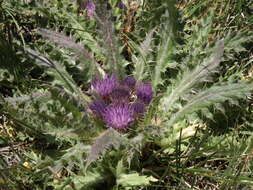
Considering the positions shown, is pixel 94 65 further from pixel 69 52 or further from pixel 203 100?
pixel 203 100

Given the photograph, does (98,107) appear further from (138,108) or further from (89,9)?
(89,9)

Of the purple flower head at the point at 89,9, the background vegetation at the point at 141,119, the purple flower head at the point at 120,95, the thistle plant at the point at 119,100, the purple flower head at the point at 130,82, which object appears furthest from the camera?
the purple flower head at the point at 89,9

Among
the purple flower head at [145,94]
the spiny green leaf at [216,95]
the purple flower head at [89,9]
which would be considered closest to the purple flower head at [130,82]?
the purple flower head at [145,94]

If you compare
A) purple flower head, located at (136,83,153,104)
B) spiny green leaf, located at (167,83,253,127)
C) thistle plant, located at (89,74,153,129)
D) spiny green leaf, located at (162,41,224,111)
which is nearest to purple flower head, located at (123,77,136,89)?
thistle plant, located at (89,74,153,129)

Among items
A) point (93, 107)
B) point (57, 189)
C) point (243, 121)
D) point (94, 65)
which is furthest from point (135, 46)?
point (57, 189)

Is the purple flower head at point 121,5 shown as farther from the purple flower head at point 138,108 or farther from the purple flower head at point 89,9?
the purple flower head at point 138,108

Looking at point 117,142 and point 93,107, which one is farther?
point 93,107

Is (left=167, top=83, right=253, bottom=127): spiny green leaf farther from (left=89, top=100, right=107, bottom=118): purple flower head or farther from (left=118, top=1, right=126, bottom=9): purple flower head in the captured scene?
(left=118, top=1, right=126, bottom=9): purple flower head
